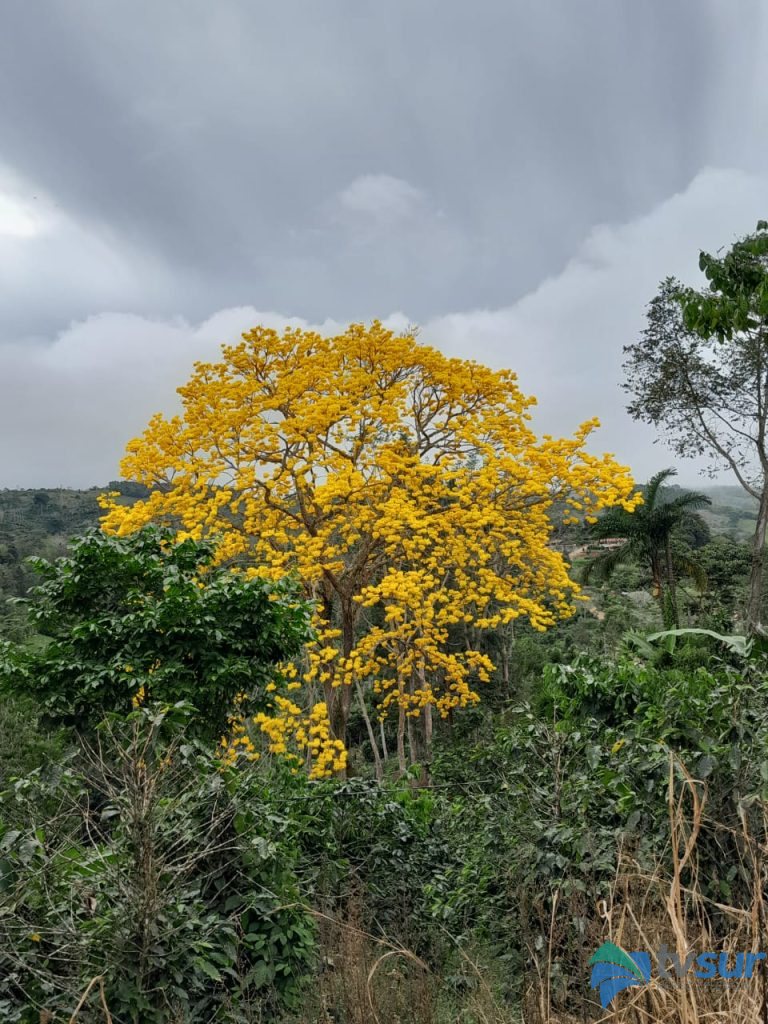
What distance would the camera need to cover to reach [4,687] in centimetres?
550

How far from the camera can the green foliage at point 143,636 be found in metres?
5.31

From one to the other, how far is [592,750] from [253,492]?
749 centimetres

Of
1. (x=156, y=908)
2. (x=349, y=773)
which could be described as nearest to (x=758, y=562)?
(x=349, y=773)

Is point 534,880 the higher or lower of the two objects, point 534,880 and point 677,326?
the lower

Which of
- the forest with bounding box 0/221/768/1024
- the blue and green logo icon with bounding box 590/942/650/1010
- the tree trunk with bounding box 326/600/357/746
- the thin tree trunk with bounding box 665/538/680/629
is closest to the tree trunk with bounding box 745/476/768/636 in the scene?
the thin tree trunk with bounding box 665/538/680/629

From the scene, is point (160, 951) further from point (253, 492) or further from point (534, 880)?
point (253, 492)

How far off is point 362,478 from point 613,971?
24.9 feet

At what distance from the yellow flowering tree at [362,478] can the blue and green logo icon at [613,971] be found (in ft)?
21.9

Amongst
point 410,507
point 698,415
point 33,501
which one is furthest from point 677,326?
point 33,501

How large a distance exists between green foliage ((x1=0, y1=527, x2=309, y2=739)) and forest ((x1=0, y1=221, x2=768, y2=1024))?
3 centimetres

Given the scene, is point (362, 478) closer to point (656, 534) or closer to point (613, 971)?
point (613, 971)

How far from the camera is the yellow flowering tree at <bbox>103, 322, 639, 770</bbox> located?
8.91 meters

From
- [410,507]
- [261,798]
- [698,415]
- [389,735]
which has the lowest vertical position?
[389,735]

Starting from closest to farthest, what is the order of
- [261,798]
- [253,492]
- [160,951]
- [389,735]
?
[160,951]
[261,798]
[253,492]
[389,735]
